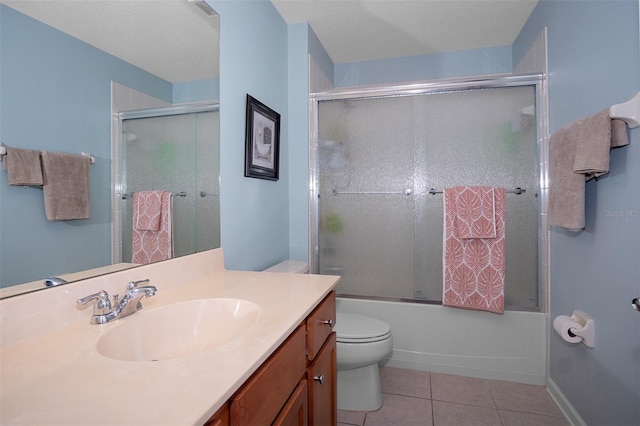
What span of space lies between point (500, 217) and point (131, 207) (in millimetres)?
1978

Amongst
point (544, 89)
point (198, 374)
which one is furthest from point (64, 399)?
point (544, 89)

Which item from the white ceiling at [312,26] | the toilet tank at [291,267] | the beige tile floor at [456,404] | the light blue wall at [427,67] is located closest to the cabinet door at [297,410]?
the beige tile floor at [456,404]

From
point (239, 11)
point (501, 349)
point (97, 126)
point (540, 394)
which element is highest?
point (239, 11)

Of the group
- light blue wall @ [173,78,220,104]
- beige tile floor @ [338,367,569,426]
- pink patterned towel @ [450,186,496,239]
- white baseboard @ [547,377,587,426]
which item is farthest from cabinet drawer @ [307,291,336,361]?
white baseboard @ [547,377,587,426]

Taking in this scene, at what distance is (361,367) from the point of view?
1.72m

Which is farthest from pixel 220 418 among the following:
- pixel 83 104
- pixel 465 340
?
pixel 465 340

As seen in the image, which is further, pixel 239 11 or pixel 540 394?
pixel 540 394

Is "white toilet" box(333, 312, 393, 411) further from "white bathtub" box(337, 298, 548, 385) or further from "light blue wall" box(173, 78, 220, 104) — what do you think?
"light blue wall" box(173, 78, 220, 104)

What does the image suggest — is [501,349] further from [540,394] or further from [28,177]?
[28,177]

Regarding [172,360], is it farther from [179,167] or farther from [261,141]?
[261,141]

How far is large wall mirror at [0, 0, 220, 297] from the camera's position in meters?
0.68

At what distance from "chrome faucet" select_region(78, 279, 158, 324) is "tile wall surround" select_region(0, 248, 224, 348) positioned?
3 cm

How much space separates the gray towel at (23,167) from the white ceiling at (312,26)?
A: 31cm

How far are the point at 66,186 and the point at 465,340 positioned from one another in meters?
2.23
